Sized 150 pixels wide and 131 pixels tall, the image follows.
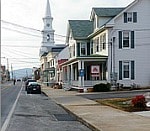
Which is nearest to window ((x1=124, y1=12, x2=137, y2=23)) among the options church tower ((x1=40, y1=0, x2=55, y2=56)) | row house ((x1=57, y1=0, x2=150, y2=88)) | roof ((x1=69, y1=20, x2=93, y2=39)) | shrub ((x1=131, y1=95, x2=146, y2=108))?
row house ((x1=57, y1=0, x2=150, y2=88))

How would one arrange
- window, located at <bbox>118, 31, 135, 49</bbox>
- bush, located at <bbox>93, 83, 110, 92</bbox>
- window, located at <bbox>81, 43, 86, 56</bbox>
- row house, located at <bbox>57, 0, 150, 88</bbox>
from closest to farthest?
1. bush, located at <bbox>93, 83, 110, 92</bbox>
2. row house, located at <bbox>57, 0, 150, 88</bbox>
3. window, located at <bbox>118, 31, 135, 49</bbox>
4. window, located at <bbox>81, 43, 86, 56</bbox>

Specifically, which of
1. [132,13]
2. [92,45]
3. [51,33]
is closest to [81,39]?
[92,45]

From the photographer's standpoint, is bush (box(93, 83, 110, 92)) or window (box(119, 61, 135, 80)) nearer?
bush (box(93, 83, 110, 92))

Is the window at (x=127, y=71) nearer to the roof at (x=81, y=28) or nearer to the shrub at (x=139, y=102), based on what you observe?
the roof at (x=81, y=28)

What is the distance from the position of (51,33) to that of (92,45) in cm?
6765

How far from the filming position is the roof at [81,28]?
189 ft

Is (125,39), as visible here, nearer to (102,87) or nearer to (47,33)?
(102,87)

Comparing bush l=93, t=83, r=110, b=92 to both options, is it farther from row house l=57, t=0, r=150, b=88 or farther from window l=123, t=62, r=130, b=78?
window l=123, t=62, r=130, b=78

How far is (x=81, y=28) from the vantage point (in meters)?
58.7

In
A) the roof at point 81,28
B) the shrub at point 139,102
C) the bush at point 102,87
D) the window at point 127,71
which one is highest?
the roof at point 81,28

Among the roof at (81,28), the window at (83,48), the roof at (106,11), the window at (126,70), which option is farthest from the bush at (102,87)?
the window at (83,48)

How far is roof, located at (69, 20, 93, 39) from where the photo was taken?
5747cm

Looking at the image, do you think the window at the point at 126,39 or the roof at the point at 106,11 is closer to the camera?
the window at the point at 126,39

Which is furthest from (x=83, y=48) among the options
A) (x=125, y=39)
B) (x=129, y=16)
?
(x=129, y=16)
